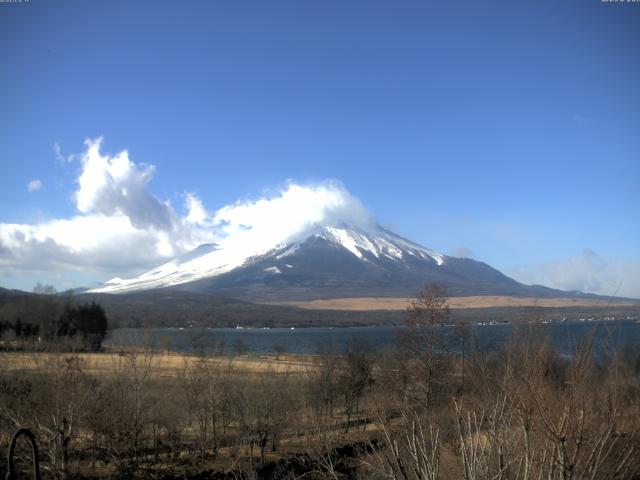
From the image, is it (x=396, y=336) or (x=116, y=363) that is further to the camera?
(x=116, y=363)

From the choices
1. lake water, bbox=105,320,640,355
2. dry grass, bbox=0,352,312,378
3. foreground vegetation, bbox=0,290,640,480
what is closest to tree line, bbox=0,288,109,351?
lake water, bbox=105,320,640,355

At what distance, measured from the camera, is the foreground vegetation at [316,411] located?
738 centimetres

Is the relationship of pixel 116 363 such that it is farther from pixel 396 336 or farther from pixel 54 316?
pixel 54 316

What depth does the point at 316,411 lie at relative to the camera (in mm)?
24672

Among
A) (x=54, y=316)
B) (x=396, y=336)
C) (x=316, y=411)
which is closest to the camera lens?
(x=316, y=411)

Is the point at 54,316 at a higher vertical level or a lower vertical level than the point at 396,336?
lower

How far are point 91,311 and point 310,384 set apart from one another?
63.3m

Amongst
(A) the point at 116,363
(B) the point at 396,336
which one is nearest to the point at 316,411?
(B) the point at 396,336

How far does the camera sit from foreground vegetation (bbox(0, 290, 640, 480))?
7379mm

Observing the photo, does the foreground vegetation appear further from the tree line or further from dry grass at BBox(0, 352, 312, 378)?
the tree line

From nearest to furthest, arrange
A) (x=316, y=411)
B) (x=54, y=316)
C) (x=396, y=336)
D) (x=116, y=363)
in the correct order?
(x=316, y=411) → (x=396, y=336) → (x=116, y=363) → (x=54, y=316)

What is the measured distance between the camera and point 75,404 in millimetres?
14617

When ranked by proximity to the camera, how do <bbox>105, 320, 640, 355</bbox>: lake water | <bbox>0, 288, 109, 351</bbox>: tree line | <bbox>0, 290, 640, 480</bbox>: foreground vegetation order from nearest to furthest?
<bbox>0, 290, 640, 480</bbox>: foreground vegetation, <bbox>105, 320, 640, 355</bbox>: lake water, <bbox>0, 288, 109, 351</bbox>: tree line

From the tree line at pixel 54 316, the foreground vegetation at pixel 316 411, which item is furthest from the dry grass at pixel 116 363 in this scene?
the tree line at pixel 54 316
